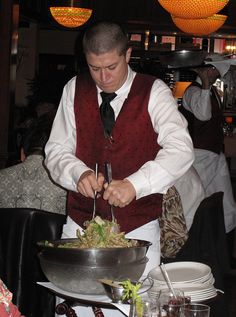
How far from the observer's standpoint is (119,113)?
2980 mm

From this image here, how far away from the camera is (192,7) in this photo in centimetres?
698

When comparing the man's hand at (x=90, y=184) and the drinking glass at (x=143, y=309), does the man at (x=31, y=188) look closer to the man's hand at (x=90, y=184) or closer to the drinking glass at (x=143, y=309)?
the man's hand at (x=90, y=184)

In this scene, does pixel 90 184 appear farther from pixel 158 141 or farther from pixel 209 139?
pixel 209 139

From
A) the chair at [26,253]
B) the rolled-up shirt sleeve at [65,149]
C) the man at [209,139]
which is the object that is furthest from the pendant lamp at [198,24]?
the rolled-up shirt sleeve at [65,149]

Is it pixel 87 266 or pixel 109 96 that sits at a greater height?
pixel 109 96

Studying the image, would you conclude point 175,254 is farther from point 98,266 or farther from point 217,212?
point 98,266

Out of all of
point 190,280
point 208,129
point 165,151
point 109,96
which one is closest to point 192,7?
point 208,129

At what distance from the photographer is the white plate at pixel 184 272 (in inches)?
100.0

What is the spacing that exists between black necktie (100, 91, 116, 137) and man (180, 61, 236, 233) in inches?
132

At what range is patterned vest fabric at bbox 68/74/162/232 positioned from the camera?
2941mm

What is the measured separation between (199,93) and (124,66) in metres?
3.45

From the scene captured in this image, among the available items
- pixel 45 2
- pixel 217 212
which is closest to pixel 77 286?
pixel 217 212

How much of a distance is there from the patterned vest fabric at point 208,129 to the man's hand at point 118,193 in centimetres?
398

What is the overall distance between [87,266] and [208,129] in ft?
14.3
